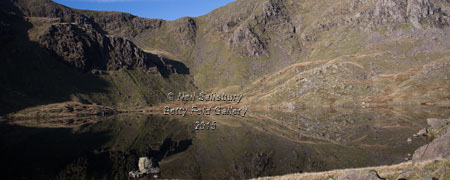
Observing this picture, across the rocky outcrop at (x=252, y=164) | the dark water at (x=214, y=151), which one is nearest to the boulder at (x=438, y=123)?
the dark water at (x=214, y=151)

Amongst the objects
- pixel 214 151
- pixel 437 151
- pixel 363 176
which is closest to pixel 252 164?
pixel 214 151

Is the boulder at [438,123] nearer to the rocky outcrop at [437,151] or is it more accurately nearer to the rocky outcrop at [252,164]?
the rocky outcrop at [437,151]

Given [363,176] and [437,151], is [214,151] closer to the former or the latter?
[363,176]

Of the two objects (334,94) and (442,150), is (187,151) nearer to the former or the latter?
(442,150)

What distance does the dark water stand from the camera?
2066 inches

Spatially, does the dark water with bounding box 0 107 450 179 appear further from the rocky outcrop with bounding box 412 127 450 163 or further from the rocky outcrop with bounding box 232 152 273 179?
the rocky outcrop with bounding box 412 127 450 163

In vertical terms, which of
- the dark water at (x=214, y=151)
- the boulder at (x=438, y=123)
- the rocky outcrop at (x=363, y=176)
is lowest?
the dark water at (x=214, y=151)

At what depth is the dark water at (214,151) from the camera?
52.5 meters

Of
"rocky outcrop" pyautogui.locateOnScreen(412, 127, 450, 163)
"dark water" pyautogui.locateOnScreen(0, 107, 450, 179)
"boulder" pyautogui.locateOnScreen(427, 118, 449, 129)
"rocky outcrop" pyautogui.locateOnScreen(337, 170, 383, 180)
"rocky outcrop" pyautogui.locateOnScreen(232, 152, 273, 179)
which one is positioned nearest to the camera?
"rocky outcrop" pyautogui.locateOnScreen(337, 170, 383, 180)

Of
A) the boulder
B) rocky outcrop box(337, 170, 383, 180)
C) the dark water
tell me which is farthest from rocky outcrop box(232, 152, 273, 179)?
the boulder

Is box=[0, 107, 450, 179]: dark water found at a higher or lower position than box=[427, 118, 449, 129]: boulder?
lower

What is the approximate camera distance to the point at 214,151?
70.5m

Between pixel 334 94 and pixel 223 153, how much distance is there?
14299 centimetres

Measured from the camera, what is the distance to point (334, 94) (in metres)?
188
